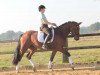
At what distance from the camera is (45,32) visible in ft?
40.8

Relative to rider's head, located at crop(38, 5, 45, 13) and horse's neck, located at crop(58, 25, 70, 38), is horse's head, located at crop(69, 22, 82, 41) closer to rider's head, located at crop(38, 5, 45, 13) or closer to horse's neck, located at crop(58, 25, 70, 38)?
horse's neck, located at crop(58, 25, 70, 38)

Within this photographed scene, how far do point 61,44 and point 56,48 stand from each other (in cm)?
26

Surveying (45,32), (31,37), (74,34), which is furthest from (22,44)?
(74,34)

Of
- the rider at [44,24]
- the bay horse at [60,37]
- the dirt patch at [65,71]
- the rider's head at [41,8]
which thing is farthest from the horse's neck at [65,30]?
the dirt patch at [65,71]

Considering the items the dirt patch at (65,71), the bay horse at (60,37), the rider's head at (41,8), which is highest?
the rider's head at (41,8)

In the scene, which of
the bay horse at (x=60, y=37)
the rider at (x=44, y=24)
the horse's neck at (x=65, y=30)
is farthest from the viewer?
the horse's neck at (x=65, y=30)

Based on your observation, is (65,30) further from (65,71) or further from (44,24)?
(65,71)

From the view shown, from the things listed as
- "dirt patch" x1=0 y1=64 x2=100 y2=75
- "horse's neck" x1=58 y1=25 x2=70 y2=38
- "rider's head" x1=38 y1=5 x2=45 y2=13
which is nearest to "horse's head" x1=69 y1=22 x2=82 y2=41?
"horse's neck" x1=58 y1=25 x2=70 y2=38

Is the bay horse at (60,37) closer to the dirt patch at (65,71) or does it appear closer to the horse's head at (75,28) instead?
the horse's head at (75,28)

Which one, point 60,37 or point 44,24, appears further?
point 60,37

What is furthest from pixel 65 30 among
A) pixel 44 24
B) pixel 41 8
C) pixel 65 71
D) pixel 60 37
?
pixel 65 71

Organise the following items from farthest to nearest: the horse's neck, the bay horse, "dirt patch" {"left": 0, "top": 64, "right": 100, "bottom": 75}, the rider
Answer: the horse's neck, the bay horse, the rider, "dirt patch" {"left": 0, "top": 64, "right": 100, "bottom": 75}

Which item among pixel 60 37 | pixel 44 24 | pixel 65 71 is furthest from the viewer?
pixel 60 37

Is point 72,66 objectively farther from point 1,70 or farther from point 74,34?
point 1,70
